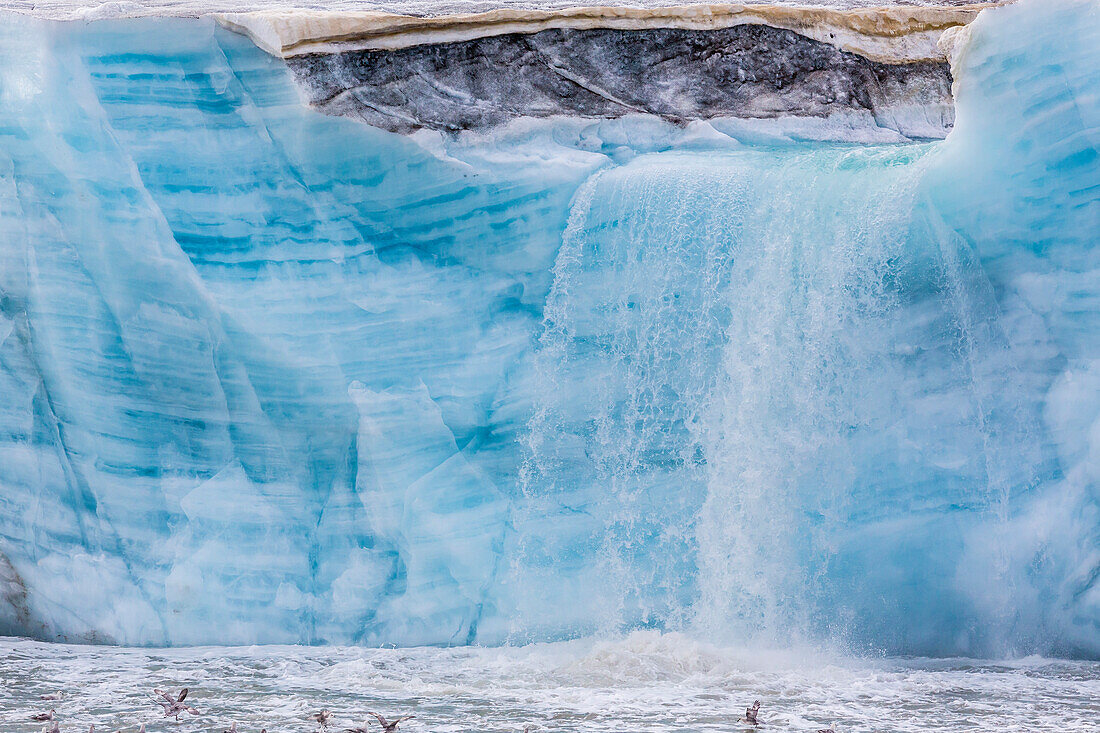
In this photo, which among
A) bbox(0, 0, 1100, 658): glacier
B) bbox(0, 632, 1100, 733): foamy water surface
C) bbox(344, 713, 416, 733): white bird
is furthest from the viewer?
bbox(0, 0, 1100, 658): glacier

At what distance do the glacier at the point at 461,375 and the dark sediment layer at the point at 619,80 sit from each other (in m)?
0.19

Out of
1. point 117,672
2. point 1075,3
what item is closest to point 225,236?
point 117,672

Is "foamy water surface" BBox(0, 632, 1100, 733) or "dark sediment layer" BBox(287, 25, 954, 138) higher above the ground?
"dark sediment layer" BBox(287, 25, 954, 138)

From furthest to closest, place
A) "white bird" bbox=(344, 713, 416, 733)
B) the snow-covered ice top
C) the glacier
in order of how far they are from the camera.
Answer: the snow-covered ice top, the glacier, "white bird" bbox=(344, 713, 416, 733)

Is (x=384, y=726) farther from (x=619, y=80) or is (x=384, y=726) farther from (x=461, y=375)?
(x=619, y=80)

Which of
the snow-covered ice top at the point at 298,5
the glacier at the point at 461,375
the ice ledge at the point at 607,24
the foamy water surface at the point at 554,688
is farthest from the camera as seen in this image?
the snow-covered ice top at the point at 298,5

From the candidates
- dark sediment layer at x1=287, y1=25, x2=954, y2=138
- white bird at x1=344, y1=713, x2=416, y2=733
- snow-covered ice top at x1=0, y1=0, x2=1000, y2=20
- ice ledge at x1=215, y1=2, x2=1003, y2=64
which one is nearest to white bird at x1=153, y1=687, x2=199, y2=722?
white bird at x1=344, y1=713, x2=416, y2=733

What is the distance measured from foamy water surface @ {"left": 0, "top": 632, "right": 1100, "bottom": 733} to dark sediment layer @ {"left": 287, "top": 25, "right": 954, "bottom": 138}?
9.89ft

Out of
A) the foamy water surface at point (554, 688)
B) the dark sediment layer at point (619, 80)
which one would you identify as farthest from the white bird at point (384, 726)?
the dark sediment layer at point (619, 80)

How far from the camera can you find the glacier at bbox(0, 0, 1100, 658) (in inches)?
245

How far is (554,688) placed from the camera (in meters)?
5.50

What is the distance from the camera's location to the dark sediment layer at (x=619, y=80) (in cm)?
646

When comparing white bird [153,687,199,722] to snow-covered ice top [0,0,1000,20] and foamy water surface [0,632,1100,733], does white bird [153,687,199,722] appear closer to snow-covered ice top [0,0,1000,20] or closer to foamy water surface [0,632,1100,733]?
foamy water surface [0,632,1100,733]

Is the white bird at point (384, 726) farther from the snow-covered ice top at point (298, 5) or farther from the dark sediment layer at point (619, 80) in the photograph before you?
the snow-covered ice top at point (298, 5)
